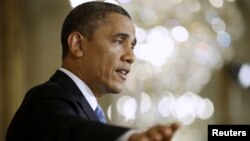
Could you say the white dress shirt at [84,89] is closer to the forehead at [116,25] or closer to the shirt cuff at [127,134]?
the forehead at [116,25]

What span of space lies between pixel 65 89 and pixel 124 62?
15cm

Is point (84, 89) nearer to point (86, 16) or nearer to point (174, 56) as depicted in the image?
point (86, 16)

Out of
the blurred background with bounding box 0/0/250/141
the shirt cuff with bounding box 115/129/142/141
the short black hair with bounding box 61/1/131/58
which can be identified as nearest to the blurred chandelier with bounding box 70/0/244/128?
the blurred background with bounding box 0/0/250/141

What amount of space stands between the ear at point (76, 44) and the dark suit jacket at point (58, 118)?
0.07 metres

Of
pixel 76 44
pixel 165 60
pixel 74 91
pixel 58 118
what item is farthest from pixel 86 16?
pixel 165 60

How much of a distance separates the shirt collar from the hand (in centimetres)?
41

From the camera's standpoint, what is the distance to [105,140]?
0.68m

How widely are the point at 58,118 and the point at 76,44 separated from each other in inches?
13.6

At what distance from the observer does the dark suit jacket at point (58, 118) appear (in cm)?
71

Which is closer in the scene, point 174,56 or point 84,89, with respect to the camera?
point 84,89

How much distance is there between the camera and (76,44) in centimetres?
108

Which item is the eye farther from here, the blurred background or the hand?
the blurred background

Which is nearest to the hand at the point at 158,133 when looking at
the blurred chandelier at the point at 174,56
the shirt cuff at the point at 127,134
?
the shirt cuff at the point at 127,134

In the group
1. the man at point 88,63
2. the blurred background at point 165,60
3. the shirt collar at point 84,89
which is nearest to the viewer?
the man at point 88,63
